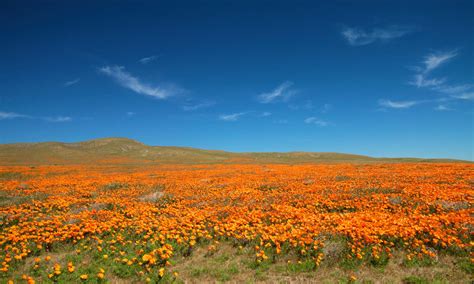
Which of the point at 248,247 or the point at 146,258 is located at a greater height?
the point at 146,258

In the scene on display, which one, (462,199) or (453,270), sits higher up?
(462,199)

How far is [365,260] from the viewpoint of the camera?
7020 mm

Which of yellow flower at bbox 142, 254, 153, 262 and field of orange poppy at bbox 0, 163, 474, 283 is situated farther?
yellow flower at bbox 142, 254, 153, 262

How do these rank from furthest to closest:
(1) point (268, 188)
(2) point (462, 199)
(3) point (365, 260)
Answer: (1) point (268, 188) < (2) point (462, 199) < (3) point (365, 260)

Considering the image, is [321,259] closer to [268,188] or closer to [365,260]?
[365,260]

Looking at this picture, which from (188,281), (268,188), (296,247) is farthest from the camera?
(268,188)

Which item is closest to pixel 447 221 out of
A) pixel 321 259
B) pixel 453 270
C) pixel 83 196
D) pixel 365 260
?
pixel 453 270

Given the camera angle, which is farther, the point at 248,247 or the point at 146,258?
the point at 248,247

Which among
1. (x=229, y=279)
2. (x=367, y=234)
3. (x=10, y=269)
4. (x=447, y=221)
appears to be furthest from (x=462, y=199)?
(x=10, y=269)

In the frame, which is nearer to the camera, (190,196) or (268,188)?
(190,196)

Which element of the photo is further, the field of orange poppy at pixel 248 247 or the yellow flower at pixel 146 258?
the yellow flower at pixel 146 258

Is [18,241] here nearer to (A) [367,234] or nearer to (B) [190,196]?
(B) [190,196]

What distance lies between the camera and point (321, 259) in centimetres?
704

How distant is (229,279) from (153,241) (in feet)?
9.51
